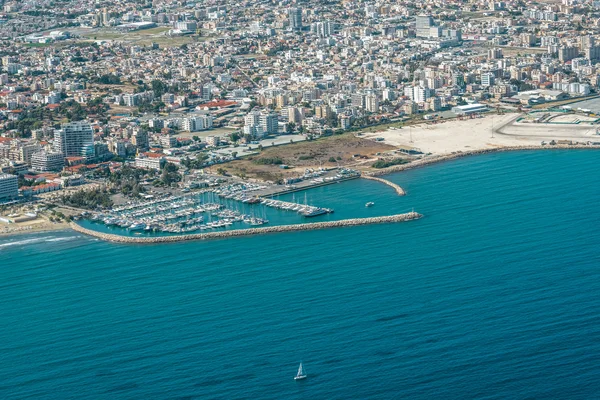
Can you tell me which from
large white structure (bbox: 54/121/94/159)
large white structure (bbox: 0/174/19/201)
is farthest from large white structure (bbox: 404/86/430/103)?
large white structure (bbox: 0/174/19/201)

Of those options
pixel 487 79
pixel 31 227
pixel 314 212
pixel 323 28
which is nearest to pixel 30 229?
pixel 31 227

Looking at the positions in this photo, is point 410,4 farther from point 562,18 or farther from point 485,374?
point 485,374

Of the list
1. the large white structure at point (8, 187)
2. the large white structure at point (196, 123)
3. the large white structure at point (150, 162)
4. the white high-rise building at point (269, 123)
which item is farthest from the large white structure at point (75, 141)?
the white high-rise building at point (269, 123)

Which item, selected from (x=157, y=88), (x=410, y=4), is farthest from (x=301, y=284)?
(x=410, y=4)

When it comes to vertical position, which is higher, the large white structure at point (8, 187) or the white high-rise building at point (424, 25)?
the white high-rise building at point (424, 25)

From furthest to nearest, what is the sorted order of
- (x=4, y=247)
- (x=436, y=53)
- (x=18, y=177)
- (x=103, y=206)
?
(x=436, y=53)
(x=18, y=177)
(x=103, y=206)
(x=4, y=247)

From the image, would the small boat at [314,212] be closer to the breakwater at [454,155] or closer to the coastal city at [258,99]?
the coastal city at [258,99]
